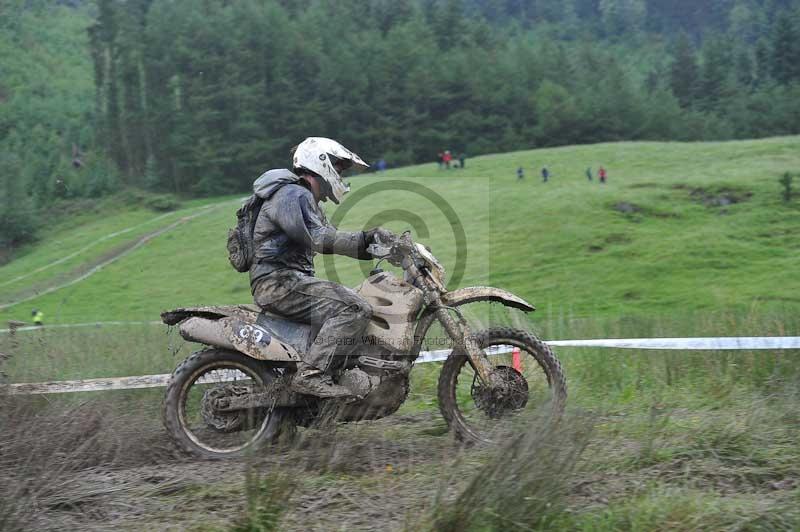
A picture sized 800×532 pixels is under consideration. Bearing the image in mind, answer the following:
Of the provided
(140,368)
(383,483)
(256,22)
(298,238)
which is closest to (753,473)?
(383,483)

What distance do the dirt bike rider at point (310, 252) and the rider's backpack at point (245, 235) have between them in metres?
0.07

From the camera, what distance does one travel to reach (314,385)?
616 cm

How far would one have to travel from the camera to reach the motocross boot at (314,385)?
6164 millimetres

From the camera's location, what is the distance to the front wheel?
620cm

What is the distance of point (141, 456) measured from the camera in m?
6.31

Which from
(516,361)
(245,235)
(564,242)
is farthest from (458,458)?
(564,242)

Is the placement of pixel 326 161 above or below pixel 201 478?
above

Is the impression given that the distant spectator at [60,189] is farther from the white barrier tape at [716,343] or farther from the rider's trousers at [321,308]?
the rider's trousers at [321,308]

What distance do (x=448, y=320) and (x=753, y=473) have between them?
7.20ft

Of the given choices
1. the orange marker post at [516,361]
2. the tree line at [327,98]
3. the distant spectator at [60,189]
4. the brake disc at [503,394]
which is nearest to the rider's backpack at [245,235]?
the brake disc at [503,394]

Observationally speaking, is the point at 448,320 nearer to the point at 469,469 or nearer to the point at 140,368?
the point at 469,469

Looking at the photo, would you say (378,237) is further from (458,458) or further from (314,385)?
(458,458)

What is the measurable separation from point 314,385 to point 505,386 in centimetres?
130

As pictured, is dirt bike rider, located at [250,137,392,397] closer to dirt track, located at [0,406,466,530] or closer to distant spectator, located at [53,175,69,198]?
dirt track, located at [0,406,466,530]
